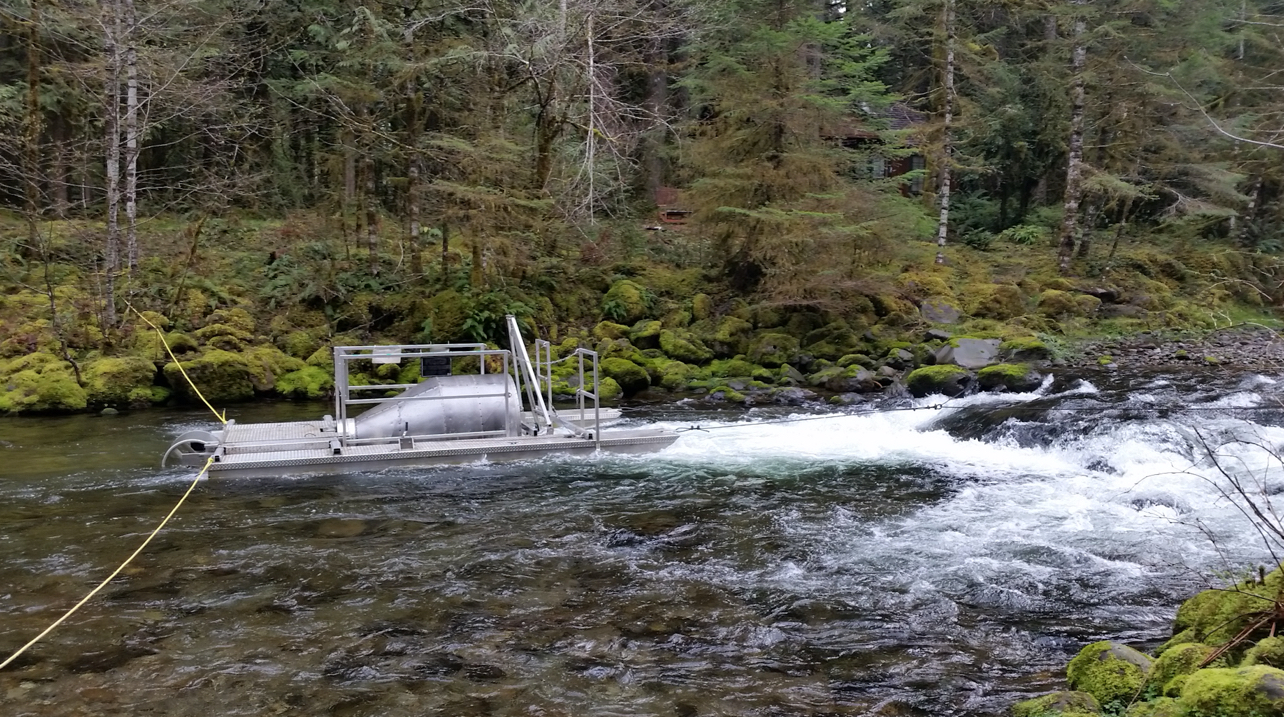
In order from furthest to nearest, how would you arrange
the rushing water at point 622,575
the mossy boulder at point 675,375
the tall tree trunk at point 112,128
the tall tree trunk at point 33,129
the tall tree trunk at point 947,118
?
the tall tree trunk at point 947,118 < the mossy boulder at point 675,375 < the tall tree trunk at point 33,129 < the tall tree trunk at point 112,128 < the rushing water at point 622,575

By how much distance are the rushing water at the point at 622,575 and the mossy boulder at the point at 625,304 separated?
8.97 m

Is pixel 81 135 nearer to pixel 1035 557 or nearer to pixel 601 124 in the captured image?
pixel 601 124

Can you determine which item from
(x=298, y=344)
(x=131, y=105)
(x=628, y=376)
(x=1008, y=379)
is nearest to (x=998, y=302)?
(x=1008, y=379)

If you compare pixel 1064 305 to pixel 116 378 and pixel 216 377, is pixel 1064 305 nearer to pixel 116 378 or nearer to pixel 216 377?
pixel 216 377

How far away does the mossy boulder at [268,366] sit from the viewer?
16969 mm

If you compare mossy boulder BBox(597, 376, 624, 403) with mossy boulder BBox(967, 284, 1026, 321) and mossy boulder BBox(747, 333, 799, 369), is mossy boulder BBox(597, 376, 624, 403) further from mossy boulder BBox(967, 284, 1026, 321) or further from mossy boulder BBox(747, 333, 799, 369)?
mossy boulder BBox(967, 284, 1026, 321)

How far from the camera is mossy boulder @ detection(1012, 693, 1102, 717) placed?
14.3ft

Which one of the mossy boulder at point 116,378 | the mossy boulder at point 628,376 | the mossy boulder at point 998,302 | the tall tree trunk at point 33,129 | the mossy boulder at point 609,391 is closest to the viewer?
the mossy boulder at point 116,378

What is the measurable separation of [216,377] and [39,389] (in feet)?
9.39

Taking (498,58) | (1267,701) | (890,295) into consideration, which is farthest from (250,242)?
(1267,701)

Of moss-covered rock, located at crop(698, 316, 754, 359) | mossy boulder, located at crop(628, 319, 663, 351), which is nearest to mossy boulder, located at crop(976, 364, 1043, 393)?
moss-covered rock, located at crop(698, 316, 754, 359)

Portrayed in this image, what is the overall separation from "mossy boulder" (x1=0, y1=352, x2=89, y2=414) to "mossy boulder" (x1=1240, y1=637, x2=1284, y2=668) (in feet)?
56.3

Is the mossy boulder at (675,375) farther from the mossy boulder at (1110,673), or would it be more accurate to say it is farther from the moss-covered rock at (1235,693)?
the moss-covered rock at (1235,693)

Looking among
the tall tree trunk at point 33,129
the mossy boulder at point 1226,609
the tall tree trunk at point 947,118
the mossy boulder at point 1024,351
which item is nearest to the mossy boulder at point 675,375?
the mossy boulder at point 1024,351
